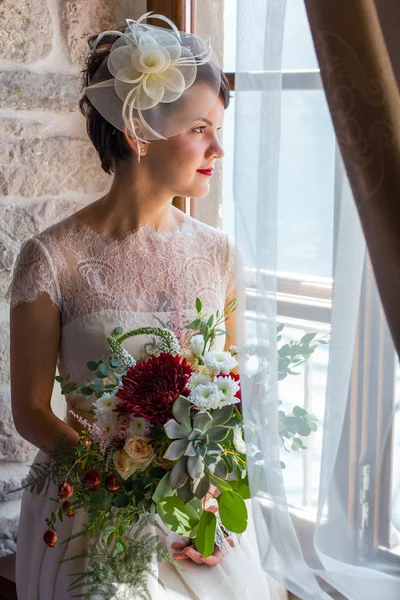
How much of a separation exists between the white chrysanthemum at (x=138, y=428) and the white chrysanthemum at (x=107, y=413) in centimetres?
4

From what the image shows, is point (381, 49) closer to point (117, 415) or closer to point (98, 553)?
point (117, 415)

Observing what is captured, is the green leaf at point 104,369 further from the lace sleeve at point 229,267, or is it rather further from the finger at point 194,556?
the lace sleeve at point 229,267

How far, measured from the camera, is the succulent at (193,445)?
3.55ft

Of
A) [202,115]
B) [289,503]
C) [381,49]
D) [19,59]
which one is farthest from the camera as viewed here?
[19,59]

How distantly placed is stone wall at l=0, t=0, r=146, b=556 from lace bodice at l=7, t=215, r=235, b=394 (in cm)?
34

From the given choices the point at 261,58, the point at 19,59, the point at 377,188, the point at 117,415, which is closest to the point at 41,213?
the point at 19,59

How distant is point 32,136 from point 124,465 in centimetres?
106

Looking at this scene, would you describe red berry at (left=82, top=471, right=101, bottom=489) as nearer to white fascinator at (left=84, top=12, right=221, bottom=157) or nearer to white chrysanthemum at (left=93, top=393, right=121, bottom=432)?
white chrysanthemum at (left=93, top=393, right=121, bottom=432)

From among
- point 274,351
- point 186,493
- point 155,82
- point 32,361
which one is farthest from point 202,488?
point 155,82

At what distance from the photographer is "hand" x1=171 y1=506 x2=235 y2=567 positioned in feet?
4.44

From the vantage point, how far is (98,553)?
1260mm

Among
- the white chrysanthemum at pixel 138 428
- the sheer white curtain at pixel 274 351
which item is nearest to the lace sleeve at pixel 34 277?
the white chrysanthemum at pixel 138 428

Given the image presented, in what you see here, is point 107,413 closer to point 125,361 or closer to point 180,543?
point 125,361

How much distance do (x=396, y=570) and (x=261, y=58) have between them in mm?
572
